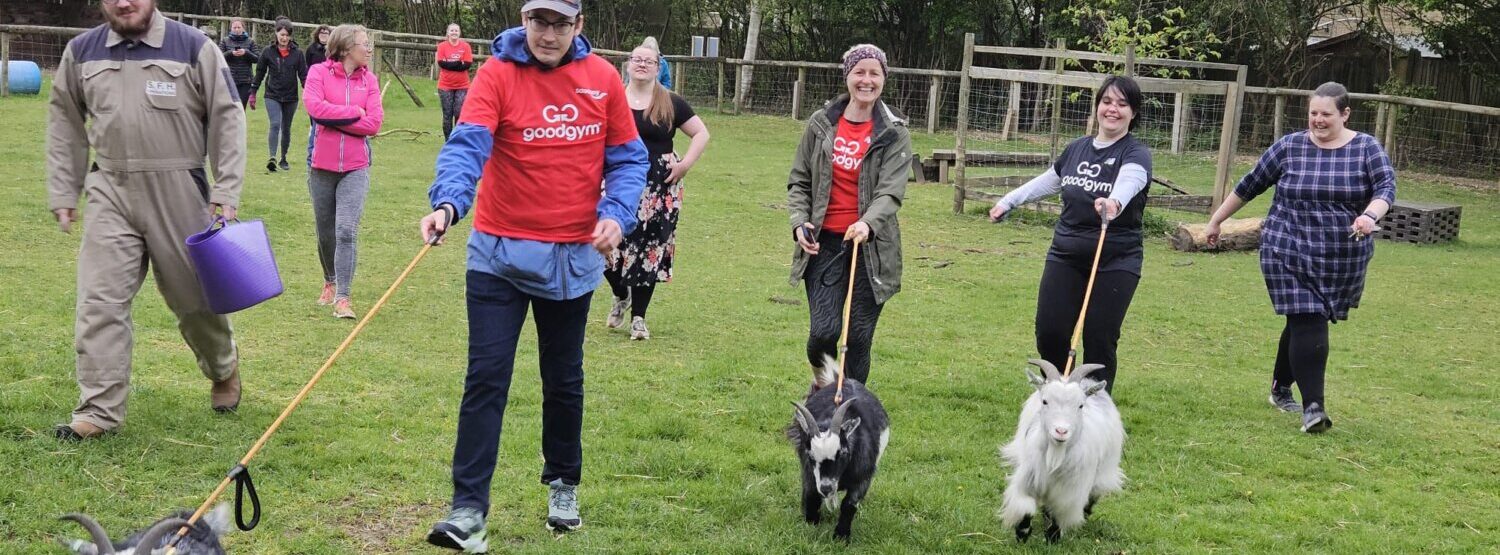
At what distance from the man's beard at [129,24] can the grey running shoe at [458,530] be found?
Answer: 2482 millimetres

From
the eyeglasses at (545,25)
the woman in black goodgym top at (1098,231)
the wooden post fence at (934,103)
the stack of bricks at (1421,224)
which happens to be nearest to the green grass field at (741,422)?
the woman in black goodgym top at (1098,231)

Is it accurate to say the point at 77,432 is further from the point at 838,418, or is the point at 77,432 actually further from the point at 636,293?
the point at 636,293

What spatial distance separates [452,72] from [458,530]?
592 inches

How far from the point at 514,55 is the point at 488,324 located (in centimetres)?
90

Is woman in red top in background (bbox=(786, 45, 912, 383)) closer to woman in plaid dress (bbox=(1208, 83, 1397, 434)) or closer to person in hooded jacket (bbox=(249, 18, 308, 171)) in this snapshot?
woman in plaid dress (bbox=(1208, 83, 1397, 434))

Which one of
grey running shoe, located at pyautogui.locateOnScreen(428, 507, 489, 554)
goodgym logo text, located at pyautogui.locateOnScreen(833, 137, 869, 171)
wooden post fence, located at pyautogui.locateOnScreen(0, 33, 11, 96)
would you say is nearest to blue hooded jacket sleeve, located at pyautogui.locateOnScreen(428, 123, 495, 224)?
grey running shoe, located at pyautogui.locateOnScreen(428, 507, 489, 554)

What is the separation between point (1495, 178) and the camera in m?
21.4

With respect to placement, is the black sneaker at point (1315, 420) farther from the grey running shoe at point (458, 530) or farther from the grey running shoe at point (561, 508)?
the grey running shoe at point (458, 530)

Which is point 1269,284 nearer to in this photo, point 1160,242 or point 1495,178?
point 1160,242

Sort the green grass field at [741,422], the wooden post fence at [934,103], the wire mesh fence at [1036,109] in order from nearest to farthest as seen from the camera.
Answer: the green grass field at [741,422], the wire mesh fence at [1036,109], the wooden post fence at [934,103]

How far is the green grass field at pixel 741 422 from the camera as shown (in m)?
Answer: 5.04

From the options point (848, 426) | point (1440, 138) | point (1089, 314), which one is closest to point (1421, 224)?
point (1440, 138)

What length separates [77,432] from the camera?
17.6 ft

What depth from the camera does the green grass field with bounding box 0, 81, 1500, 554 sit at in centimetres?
504
